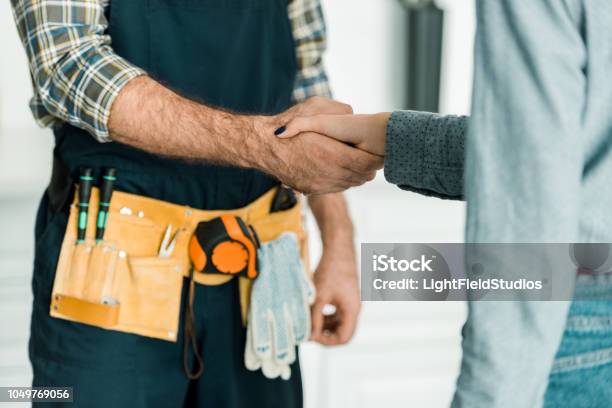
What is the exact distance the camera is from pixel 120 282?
1.27 metres

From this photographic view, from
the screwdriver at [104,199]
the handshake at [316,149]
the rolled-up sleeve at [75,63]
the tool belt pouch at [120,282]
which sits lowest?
the tool belt pouch at [120,282]

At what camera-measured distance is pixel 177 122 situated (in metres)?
1.20

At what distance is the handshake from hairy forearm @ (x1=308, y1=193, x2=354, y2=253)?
0.30 meters

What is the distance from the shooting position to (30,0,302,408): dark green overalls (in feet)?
4.13

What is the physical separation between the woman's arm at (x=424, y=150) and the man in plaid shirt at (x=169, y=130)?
0.10 meters

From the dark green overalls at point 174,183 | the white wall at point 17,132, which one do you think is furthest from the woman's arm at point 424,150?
the white wall at point 17,132

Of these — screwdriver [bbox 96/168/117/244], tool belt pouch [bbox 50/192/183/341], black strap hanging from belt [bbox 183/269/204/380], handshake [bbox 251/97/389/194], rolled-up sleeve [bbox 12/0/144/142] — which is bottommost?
black strap hanging from belt [bbox 183/269/204/380]

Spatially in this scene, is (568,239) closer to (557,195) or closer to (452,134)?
(557,195)

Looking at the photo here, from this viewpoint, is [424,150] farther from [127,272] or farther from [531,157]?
[127,272]

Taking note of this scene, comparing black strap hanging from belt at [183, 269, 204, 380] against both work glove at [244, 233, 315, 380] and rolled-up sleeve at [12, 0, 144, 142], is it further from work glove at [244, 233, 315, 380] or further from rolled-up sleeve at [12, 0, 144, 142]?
rolled-up sleeve at [12, 0, 144, 142]

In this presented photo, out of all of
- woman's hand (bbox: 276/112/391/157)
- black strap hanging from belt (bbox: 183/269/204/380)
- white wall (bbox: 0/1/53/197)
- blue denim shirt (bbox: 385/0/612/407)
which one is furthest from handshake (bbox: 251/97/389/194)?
white wall (bbox: 0/1/53/197)

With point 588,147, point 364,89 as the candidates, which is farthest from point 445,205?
point 588,147

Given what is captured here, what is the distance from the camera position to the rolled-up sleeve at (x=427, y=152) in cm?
104

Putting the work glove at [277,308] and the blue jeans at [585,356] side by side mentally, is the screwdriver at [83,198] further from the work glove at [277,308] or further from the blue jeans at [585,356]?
the blue jeans at [585,356]
